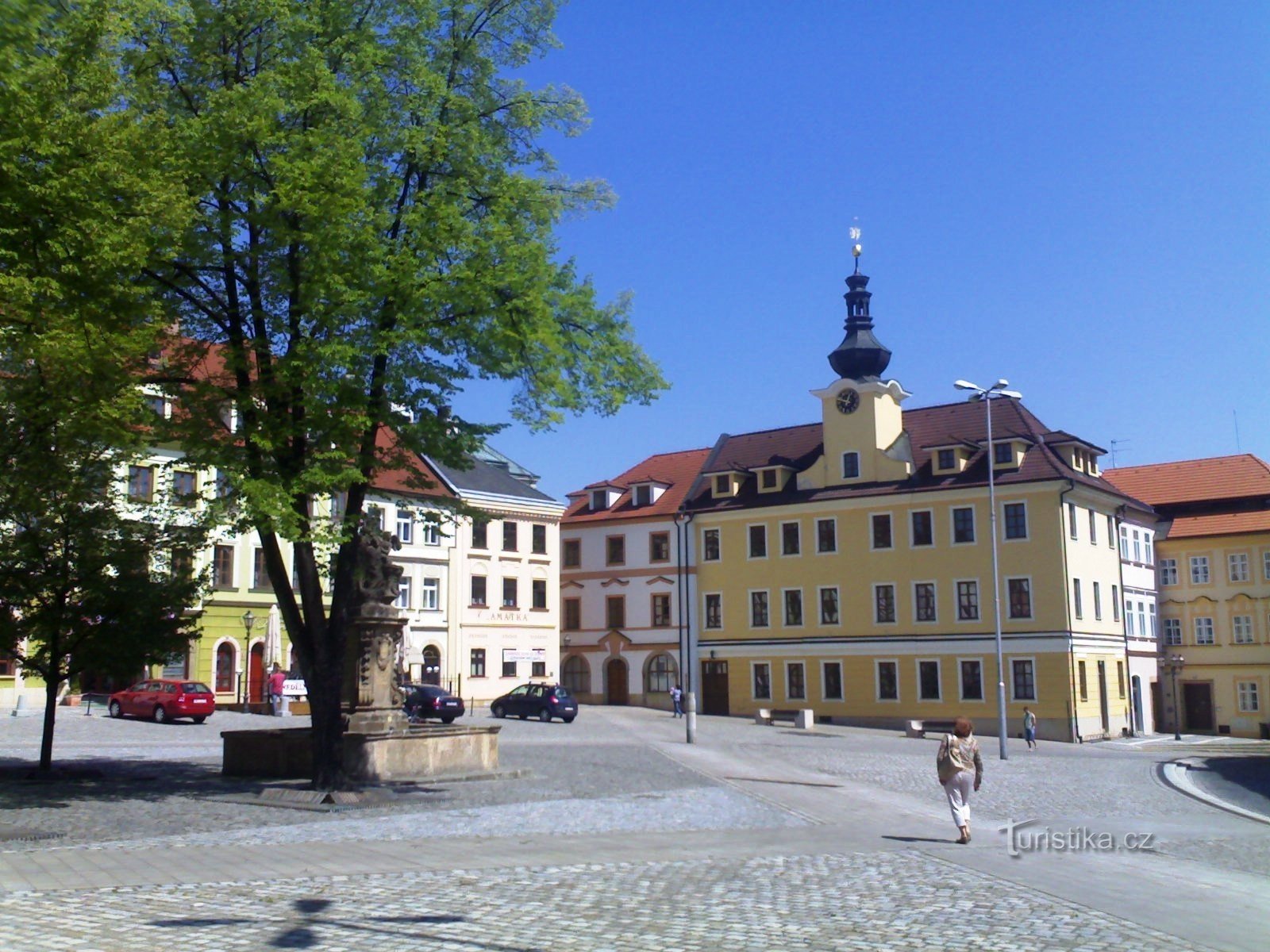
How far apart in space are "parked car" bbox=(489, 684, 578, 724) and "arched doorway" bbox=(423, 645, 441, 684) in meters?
8.04

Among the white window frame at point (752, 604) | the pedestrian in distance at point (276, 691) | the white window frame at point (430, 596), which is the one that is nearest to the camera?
the pedestrian in distance at point (276, 691)

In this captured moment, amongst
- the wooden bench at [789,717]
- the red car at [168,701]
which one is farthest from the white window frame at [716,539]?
the red car at [168,701]

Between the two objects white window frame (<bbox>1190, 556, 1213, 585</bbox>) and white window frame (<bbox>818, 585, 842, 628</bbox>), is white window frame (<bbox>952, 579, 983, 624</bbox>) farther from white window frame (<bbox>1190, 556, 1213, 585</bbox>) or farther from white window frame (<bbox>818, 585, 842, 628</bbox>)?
white window frame (<bbox>1190, 556, 1213, 585</bbox>)

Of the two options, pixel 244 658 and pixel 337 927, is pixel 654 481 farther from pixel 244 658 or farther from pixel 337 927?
pixel 337 927

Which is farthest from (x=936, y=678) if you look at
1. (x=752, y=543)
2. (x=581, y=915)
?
(x=581, y=915)

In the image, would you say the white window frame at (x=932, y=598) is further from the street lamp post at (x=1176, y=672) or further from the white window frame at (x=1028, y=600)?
the street lamp post at (x=1176, y=672)

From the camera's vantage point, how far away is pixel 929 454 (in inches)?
2184

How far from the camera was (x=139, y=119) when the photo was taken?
53.9ft

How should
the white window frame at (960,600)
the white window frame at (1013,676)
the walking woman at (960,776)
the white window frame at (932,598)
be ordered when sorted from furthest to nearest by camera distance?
the white window frame at (932,598), the white window frame at (960,600), the white window frame at (1013,676), the walking woman at (960,776)

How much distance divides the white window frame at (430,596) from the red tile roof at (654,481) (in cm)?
1075

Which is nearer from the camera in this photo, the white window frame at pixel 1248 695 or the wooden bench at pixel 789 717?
the wooden bench at pixel 789 717

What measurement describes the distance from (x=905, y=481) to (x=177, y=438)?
4151cm

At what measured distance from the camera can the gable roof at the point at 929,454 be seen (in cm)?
5253

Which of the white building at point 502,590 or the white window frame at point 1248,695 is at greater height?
the white building at point 502,590
